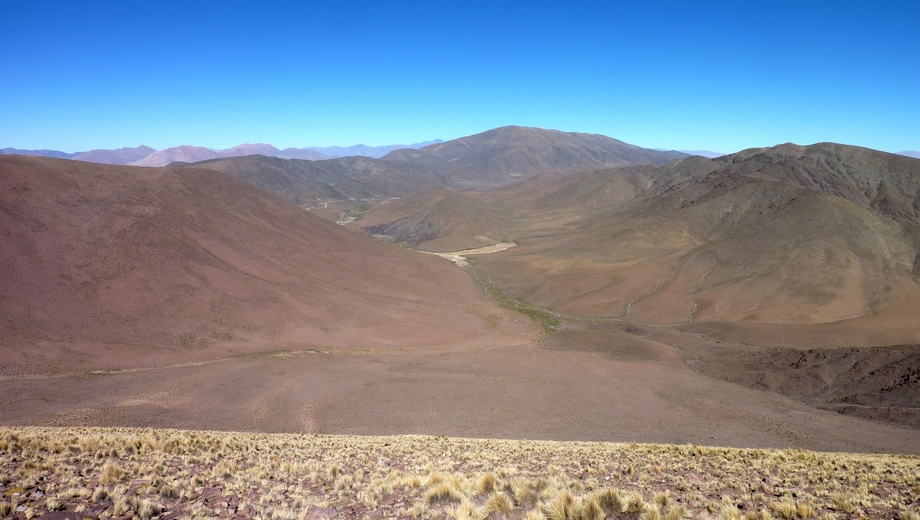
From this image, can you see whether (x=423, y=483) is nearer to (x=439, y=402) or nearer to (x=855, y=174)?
(x=439, y=402)

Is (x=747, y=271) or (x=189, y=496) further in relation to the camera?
(x=747, y=271)

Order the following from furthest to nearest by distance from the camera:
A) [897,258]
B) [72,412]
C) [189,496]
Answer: [897,258]
[72,412]
[189,496]

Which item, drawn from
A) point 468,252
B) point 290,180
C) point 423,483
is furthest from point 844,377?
point 290,180

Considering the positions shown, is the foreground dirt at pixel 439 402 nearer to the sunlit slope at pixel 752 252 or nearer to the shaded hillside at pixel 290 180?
the sunlit slope at pixel 752 252

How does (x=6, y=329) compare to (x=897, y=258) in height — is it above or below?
below

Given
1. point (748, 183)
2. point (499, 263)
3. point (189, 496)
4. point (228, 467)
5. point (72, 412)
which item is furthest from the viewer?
point (748, 183)

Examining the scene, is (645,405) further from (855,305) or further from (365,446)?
(855,305)

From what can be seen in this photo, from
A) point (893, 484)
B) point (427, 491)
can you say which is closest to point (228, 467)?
point (427, 491)
